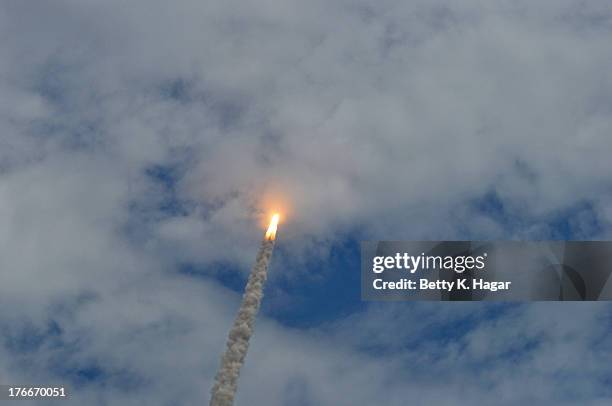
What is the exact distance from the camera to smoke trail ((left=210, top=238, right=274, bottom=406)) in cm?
12738

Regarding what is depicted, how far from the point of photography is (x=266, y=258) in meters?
127

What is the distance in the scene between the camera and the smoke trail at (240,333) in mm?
127375

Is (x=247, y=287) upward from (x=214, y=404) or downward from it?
upward

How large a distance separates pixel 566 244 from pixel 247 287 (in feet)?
168

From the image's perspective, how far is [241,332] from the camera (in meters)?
128

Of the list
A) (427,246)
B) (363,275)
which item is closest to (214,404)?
(363,275)

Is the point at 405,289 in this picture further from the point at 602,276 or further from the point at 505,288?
the point at 602,276

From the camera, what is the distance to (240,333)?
128000mm

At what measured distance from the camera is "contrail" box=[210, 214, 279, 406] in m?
127

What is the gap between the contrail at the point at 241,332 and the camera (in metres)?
127

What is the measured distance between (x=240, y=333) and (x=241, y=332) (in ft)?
0.81

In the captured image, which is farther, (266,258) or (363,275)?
(266,258)

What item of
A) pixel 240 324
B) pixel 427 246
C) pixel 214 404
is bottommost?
pixel 214 404

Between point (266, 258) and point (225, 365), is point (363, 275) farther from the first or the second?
point (225, 365)
